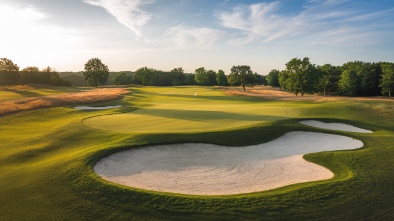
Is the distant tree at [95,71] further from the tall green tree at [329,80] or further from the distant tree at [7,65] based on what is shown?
the tall green tree at [329,80]

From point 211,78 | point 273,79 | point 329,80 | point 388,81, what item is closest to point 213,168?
point 388,81

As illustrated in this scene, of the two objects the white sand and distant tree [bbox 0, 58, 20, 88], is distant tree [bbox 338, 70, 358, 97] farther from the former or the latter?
distant tree [bbox 0, 58, 20, 88]

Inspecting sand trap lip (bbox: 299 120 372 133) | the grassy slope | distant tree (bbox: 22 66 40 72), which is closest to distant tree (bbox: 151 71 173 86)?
distant tree (bbox: 22 66 40 72)

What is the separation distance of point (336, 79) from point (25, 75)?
102458mm

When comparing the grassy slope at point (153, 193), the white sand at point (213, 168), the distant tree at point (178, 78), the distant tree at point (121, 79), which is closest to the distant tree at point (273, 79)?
the distant tree at point (178, 78)

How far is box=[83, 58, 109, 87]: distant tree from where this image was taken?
83.9 metres

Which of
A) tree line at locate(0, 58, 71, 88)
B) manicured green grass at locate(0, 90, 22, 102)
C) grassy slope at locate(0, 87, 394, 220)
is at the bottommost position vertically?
grassy slope at locate(0, 87, 394, 220)

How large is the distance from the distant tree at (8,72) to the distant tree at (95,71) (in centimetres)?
1849

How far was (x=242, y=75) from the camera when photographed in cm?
8012

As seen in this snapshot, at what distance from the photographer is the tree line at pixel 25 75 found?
2889 inches

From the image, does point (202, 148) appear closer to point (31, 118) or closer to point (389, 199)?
point (389, 199)

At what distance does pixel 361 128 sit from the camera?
21438 millimetres

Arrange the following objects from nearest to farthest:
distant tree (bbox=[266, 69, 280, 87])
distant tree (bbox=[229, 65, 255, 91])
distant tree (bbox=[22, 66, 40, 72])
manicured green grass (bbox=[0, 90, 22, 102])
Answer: manicured green grass (bbox=[0, 90, 22, 102]) < distant tree (bbox=[229, 65, 255, 91]) < distant tree (bbox=[22, 66, 40, 72]) < distant tree (bbox=[266, 69, 280, 87])

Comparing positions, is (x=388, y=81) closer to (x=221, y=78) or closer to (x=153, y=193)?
(x=221, y=78)
